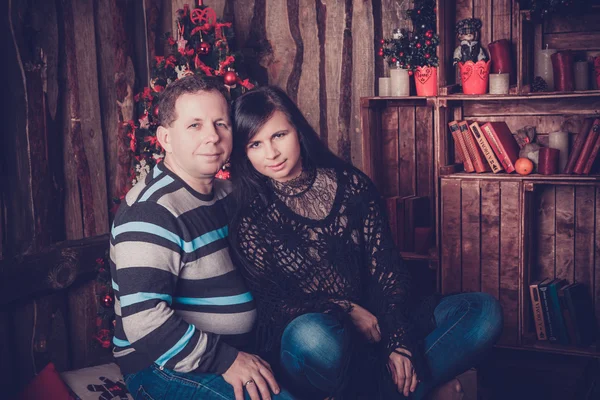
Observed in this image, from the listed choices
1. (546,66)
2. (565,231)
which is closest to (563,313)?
(565,231)

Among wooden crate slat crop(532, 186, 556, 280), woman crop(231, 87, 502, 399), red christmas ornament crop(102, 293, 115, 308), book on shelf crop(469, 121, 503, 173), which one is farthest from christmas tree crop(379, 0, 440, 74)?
red christmas ornament crop(102, 293, 115, 308)

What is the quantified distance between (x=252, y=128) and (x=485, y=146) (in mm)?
1667

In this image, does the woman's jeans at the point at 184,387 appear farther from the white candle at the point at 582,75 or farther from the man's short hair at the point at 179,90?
the white candle at the point at 582,75

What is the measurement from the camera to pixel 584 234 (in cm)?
329

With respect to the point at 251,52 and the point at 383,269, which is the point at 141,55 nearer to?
the point at 251,52

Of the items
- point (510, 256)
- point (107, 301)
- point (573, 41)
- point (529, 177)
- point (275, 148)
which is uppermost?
point (573, 41)

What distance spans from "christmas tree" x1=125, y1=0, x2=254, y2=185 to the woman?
3.71 feet

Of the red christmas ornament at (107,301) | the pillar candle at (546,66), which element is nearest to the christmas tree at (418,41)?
the pillar candle at (546,66)

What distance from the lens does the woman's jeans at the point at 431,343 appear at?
5.73 feet

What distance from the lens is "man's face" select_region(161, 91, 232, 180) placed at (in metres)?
1.82

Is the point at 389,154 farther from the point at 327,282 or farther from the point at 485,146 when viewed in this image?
the point at 327,282

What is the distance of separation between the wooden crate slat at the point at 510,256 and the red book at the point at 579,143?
25 centimetres

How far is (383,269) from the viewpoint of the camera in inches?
80.0

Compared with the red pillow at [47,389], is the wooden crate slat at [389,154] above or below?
above
